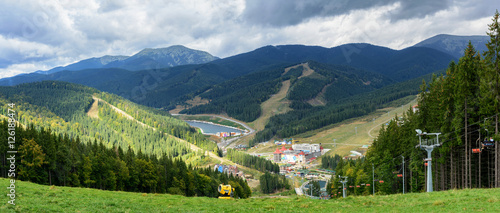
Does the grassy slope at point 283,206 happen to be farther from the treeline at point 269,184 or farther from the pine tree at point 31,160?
the treeline at point 269,184

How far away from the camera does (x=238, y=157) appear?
6969 inches

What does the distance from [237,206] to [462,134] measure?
33285mm

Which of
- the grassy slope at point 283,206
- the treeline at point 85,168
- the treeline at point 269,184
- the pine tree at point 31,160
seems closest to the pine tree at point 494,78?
the grassy slope at point 283,206

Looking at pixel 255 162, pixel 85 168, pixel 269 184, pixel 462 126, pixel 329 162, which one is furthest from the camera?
pixel 329 162

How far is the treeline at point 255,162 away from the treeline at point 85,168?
8371cm

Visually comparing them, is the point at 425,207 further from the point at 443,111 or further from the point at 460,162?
the point at 460,162

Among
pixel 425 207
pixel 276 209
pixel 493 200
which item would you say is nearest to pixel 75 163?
pixel 276 209

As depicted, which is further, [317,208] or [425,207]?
[317,208]

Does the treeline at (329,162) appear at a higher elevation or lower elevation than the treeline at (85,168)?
lower

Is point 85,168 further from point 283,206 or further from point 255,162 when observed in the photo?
point 255,162

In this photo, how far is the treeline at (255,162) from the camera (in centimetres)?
16290

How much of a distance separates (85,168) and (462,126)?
63.2m

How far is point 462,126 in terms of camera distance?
4306 cm

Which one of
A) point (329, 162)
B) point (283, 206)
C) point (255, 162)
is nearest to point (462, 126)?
point (283, 206)
